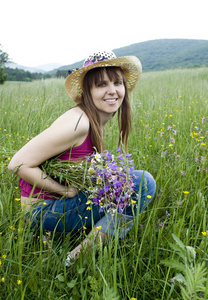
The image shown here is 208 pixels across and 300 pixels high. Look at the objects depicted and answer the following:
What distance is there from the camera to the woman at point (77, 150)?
143 centimetres

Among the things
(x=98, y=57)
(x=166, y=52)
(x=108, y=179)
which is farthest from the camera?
(x=166, y=52)

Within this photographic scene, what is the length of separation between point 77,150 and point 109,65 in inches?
24.7

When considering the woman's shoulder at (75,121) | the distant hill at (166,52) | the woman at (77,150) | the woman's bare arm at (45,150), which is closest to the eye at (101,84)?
the woman at (77,150)

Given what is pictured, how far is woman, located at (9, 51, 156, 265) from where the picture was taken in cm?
143

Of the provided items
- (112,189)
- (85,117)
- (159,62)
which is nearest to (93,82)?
(85,117)

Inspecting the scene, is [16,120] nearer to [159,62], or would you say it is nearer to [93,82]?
[93,82]

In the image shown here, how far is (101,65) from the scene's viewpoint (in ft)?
5.57

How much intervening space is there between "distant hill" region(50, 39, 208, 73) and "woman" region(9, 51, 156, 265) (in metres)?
50.1

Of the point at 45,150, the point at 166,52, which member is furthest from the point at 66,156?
the point at 166,52

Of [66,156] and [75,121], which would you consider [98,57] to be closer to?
[75,121]

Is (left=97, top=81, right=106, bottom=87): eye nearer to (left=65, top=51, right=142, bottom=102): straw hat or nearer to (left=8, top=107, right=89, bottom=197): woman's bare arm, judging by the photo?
(left=65, top=51, right=142, bottom=102): straw hat

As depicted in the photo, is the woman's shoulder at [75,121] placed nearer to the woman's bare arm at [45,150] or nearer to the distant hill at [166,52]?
the woman's bare arm at [45,150]

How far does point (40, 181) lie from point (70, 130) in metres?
0.35

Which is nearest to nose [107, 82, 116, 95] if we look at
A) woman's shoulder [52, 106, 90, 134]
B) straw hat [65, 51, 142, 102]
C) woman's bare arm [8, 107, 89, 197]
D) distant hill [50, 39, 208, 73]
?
straw hat [65, 51, 142, 102]
